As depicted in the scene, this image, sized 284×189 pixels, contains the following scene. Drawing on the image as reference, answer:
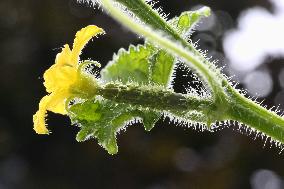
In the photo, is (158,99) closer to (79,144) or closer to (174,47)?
(174,47)

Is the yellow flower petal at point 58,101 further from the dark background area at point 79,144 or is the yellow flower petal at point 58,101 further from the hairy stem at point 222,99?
the dark background area at point 79,144

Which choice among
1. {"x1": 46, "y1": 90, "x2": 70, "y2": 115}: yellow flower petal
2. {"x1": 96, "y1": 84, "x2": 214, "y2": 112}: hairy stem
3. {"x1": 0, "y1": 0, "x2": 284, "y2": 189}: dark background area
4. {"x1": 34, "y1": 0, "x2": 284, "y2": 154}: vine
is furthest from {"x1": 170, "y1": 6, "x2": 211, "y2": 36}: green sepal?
{"x1": 0, "y1": 0, "x2": 284, "y2": 189}: dark background area

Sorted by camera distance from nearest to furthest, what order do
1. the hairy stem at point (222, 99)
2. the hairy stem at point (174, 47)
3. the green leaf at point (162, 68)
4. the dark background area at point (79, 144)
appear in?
the hairy stem at point (174, 47) → the hairy stem at point (222, 99) → the green leaf at point (162, 68) → the dark background area at point (79, 144)

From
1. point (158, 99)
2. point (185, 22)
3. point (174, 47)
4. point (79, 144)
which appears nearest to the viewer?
point (174, 47)

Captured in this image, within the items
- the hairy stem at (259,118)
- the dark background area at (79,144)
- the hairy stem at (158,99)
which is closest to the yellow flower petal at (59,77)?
the hairy stem at (158,99)

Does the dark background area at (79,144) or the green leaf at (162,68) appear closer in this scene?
the green leaf at (162,68)

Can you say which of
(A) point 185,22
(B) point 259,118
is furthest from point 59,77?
(B) point 259,118

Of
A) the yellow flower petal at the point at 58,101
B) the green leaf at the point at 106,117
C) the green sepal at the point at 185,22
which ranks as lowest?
the yellow flower petal at the point at 58,101
